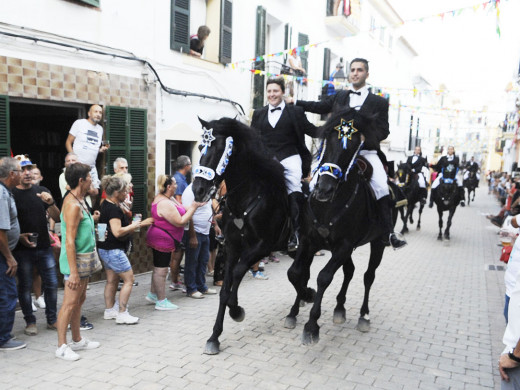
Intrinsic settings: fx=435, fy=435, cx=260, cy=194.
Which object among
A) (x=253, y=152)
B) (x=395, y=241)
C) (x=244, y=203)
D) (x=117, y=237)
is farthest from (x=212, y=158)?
(x=395, y=241)

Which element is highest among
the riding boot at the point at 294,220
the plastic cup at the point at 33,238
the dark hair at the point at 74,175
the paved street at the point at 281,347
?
the dark hair at the point at 74,175

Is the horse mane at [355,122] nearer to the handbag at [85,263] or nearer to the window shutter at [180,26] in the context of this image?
the handbag at [85,263]

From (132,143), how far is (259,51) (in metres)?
5.07

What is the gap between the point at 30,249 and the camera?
4980mm

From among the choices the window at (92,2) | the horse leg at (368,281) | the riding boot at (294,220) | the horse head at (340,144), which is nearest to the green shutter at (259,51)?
the window at (92,2)

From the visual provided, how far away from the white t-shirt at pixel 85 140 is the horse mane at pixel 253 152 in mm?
3506

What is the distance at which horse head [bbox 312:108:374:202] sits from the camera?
4.24m

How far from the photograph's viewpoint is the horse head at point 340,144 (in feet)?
13.9

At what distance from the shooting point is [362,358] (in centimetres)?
464

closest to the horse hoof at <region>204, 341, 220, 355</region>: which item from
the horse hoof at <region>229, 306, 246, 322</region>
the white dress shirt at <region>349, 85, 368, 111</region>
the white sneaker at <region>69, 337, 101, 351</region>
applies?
the horse hoof at <region>229, 306, 246, 322</region>

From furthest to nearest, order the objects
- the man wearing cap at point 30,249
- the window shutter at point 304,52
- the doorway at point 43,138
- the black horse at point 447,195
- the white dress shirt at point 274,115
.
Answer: the window shutter at point 304,52, the black horse at point 447,195, the doorway at point 43,138, the white dress shirt at point 274,115, the man wearing cap at point 30,249

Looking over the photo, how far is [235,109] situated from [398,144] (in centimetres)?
1974

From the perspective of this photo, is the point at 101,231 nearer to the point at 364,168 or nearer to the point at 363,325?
the point at 364,168

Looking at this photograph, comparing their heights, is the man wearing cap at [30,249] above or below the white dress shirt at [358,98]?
below
